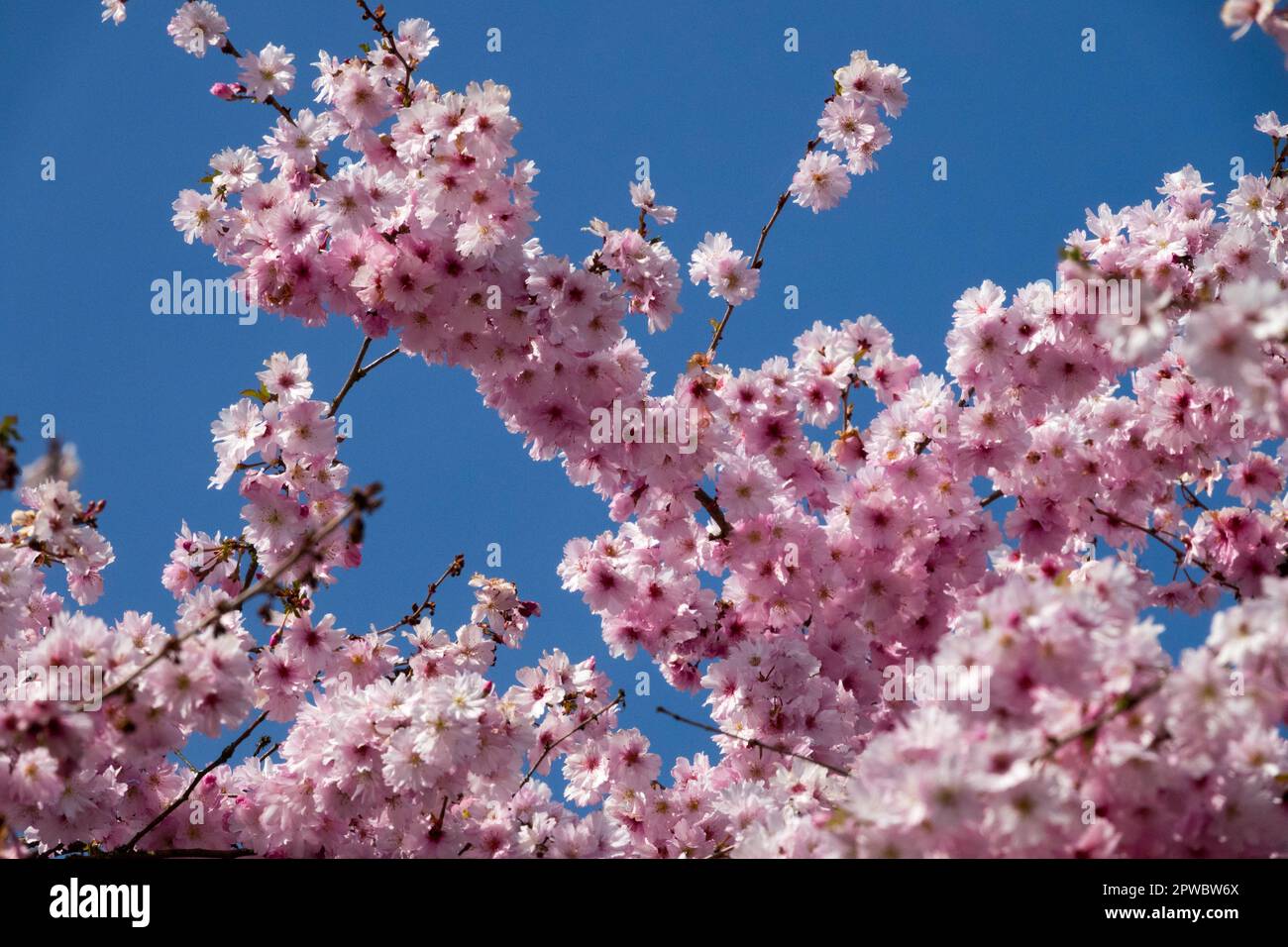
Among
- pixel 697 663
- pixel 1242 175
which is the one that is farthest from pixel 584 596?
pixel 1242 175

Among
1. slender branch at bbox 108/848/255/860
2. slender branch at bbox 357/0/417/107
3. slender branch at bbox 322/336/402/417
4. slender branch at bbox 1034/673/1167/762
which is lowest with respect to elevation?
slender branch at bbox 108/848/255/860

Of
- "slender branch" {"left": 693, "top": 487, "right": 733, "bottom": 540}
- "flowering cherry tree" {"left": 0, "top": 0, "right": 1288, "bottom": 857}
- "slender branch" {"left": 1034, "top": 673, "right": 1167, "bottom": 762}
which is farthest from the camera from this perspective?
"slender branch" {"left": 693, "top": 487, "right": 733, "bottom": 540}

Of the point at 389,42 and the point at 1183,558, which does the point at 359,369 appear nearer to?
the point at 389,42

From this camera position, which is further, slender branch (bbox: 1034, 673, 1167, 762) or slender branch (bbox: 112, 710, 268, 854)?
slender branch (bbox: 112, 710, 268, 854)

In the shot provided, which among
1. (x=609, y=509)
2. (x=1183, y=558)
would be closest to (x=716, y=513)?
(x=609, y=509)

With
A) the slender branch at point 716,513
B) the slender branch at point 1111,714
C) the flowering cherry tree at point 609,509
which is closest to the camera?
the slender branch at point 1111,714

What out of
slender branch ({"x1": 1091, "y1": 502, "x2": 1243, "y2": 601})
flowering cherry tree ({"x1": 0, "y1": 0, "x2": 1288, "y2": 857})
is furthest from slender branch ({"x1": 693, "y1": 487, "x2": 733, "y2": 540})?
slender branch ({"x1": 1091, "y1": 502, "x2": 1243, "y2": 601})

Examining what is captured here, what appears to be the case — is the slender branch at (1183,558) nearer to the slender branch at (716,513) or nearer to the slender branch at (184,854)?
the slender branch at (716,513)

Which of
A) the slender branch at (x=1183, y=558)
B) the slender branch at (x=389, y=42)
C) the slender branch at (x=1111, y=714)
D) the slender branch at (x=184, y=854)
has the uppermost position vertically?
the slender branch at (x=389, y=42)

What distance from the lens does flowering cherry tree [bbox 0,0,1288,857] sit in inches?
169

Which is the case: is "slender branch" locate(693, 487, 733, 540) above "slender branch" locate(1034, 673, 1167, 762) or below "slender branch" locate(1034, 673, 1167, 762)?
above

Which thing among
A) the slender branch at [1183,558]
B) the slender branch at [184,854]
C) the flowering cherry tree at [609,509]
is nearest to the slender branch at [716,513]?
the flowering cherry tree at [609,509]

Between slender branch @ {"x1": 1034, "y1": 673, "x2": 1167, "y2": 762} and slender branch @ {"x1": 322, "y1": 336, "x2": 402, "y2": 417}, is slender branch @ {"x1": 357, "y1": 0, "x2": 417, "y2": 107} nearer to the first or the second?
slender branch @ {"x1": 322, "y1": 336, "x2": 402, "y2": 417}

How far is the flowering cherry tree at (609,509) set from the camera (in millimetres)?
4293
